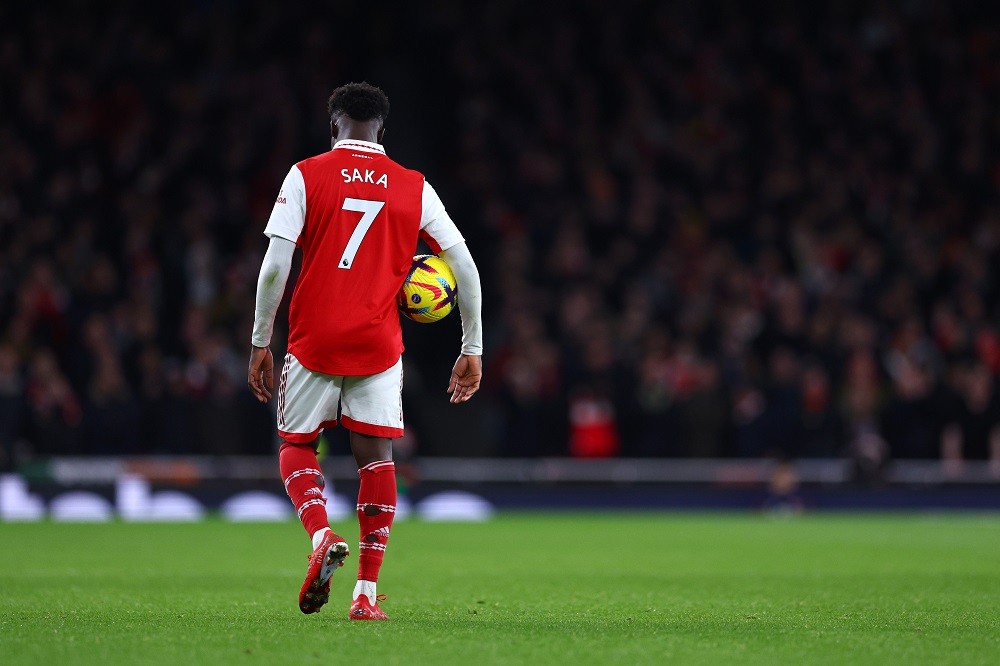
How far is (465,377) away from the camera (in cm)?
673

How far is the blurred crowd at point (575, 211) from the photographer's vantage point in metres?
18.1

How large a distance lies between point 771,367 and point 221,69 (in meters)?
8.94

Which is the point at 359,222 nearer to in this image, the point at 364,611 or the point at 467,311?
the point at 467,311

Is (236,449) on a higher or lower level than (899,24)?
lower

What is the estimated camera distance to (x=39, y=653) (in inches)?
204

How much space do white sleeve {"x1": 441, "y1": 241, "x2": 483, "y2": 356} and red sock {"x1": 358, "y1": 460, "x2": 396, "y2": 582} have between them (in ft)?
2.17

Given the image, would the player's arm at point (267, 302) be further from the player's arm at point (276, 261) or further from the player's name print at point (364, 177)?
the player's name print at point (364, 177)

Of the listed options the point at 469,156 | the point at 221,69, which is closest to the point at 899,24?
the point at 469,156

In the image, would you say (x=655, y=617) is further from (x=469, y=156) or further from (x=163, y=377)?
(x=469, y=156)

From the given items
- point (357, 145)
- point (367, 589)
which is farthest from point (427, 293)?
point (367, 589)

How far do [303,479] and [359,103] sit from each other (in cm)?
166

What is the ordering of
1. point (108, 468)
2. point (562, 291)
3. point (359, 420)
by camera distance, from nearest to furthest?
point (359, 420), point (108, 468), point (562, 291)

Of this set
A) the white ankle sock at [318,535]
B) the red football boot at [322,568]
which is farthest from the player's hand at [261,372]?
the red football boot at [322,568]

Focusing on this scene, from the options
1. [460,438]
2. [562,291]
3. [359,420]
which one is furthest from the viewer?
[562,291]
